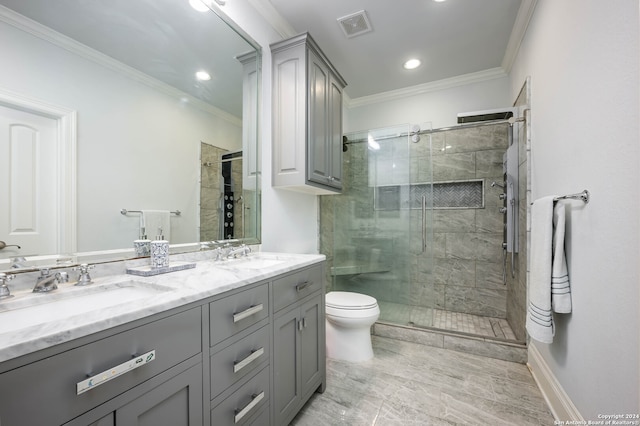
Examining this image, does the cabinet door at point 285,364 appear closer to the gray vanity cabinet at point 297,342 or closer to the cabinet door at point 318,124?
the gray vanity cabinet at point 297,342

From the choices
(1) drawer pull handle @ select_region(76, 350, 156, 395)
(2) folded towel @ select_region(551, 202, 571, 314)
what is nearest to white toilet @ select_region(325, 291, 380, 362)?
(2) folded towel @ select_region(551, 202, 571, 314)

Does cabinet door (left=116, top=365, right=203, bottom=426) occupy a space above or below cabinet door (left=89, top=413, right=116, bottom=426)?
below

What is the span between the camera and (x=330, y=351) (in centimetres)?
217

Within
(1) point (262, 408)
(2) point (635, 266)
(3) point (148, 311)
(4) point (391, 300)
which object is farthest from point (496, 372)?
(3) point (148, 311)

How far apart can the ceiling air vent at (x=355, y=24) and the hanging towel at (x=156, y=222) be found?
6.53ft

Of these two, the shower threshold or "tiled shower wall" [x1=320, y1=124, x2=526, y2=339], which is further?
"tiled shower wall" [x1=320, y1=124, x2=526, y2=339]

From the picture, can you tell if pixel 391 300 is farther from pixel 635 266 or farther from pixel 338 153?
pixel 635 266

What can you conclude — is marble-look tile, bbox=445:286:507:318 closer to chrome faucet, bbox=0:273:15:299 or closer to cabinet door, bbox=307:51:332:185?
cabinet door, bbox=307:51:332:185

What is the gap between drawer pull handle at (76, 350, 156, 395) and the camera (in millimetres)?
589

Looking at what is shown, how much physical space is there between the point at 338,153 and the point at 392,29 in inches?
43.8

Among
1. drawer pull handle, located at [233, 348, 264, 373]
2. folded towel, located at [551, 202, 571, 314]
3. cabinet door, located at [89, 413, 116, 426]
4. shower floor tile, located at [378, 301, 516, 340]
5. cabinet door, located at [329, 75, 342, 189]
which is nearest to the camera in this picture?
cabinet door, located at [89, 413, 116, 426]

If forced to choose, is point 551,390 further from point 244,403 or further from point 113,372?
point 113,372

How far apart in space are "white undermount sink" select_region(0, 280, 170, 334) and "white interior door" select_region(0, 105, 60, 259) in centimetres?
20

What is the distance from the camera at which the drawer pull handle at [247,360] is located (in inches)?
39.3
